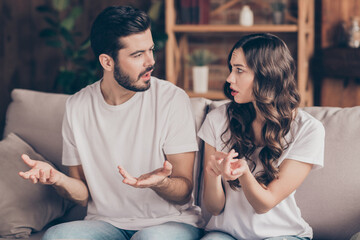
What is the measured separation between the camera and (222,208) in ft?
5.26

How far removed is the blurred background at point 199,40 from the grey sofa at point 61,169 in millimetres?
1356

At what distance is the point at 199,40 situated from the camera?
378cm

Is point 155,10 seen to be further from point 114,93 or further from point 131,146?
point 131,146

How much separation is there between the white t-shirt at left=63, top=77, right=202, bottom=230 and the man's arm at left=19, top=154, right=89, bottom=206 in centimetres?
3

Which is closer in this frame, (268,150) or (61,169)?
(268,150)

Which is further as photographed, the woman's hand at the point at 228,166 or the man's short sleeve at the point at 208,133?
the man's short sleeve at the point at 208,133

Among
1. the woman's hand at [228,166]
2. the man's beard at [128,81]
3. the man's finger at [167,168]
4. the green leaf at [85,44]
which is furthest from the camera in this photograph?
the green leaf at [85,44]

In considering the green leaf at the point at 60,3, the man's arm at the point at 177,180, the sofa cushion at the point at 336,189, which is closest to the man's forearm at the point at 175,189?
the man's arm at the point at 177,180

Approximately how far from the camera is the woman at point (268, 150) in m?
1.50

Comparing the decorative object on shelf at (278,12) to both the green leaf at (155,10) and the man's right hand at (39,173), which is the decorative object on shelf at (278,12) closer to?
the green leaf at (155,10)

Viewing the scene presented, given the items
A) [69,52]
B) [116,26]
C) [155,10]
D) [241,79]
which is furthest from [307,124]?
[69,52]

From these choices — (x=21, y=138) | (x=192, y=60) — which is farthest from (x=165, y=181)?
(x=192, y=60)

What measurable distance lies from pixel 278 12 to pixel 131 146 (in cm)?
188

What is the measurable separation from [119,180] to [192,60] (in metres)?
1.83
